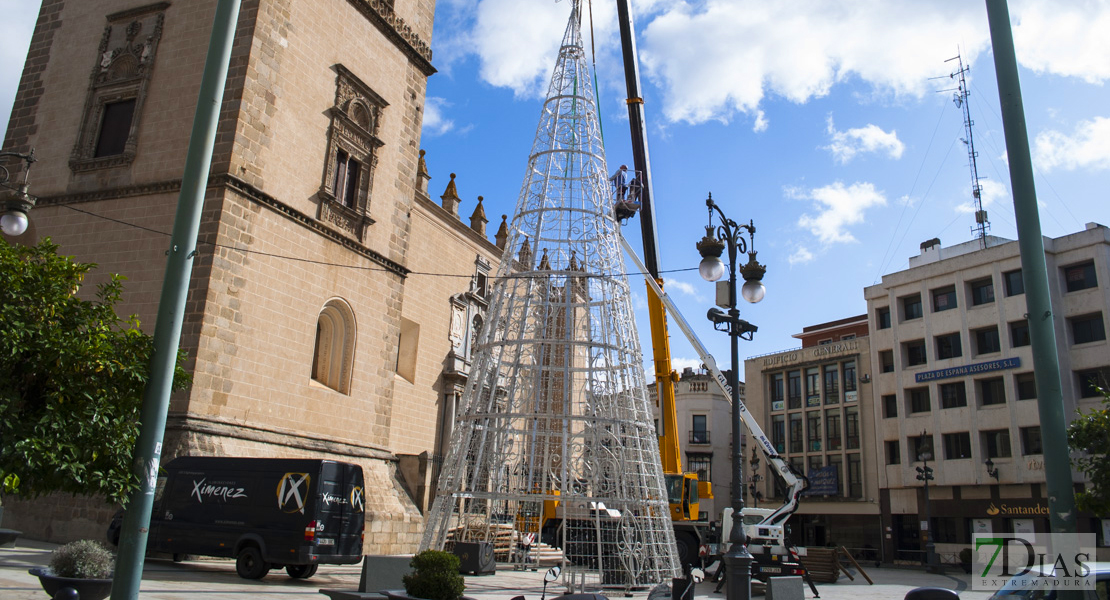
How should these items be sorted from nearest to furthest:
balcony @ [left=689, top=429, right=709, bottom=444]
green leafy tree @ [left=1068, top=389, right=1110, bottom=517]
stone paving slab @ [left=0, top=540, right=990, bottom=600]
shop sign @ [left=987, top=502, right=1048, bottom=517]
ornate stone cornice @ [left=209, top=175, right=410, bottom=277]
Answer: stone paving slab @ [left=0, top=540, right=990, bottom=600] < green leafy tree @ [left=1068, top=389, right=1110, bottom=517] < ornate stone cornice @ [left=209, top=175, right=410, bottom=277] < shop sign @ [left=987, top=502, right=1048, bottom=517] < balcony @ [left=689, top=429, right=709, bottom=444]

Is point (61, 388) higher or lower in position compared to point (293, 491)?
higher

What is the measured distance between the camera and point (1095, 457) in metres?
12.3

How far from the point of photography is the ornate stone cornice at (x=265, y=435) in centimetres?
1490

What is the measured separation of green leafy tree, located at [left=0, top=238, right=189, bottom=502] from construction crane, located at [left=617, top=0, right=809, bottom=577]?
40.1 feet

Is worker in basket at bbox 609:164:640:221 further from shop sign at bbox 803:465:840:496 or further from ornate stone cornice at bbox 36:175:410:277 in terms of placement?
shop sign at bbox 803:465:840:496

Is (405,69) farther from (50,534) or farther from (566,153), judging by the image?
(50,534)

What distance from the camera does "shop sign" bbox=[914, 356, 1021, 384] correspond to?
3259cm

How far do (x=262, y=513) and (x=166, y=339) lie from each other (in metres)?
7.44

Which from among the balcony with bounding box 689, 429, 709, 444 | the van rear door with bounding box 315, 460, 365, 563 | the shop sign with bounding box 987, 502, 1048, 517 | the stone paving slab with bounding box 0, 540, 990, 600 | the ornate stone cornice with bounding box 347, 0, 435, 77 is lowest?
the stone paving slab with bounding box 0, 540, 990, 600

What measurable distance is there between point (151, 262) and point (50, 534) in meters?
5.76

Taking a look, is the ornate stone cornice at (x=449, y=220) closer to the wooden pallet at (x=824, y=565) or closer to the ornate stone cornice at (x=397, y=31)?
the ornate stone cornice at (x=397, y=31)

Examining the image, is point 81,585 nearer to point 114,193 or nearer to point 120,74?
point 114,193

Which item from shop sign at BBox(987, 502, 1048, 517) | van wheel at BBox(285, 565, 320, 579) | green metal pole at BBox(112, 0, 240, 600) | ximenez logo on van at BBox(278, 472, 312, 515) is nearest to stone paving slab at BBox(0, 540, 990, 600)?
van wheel at BBox(285, 565, 320, 579)

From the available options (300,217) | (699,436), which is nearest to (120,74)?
(300,217)
